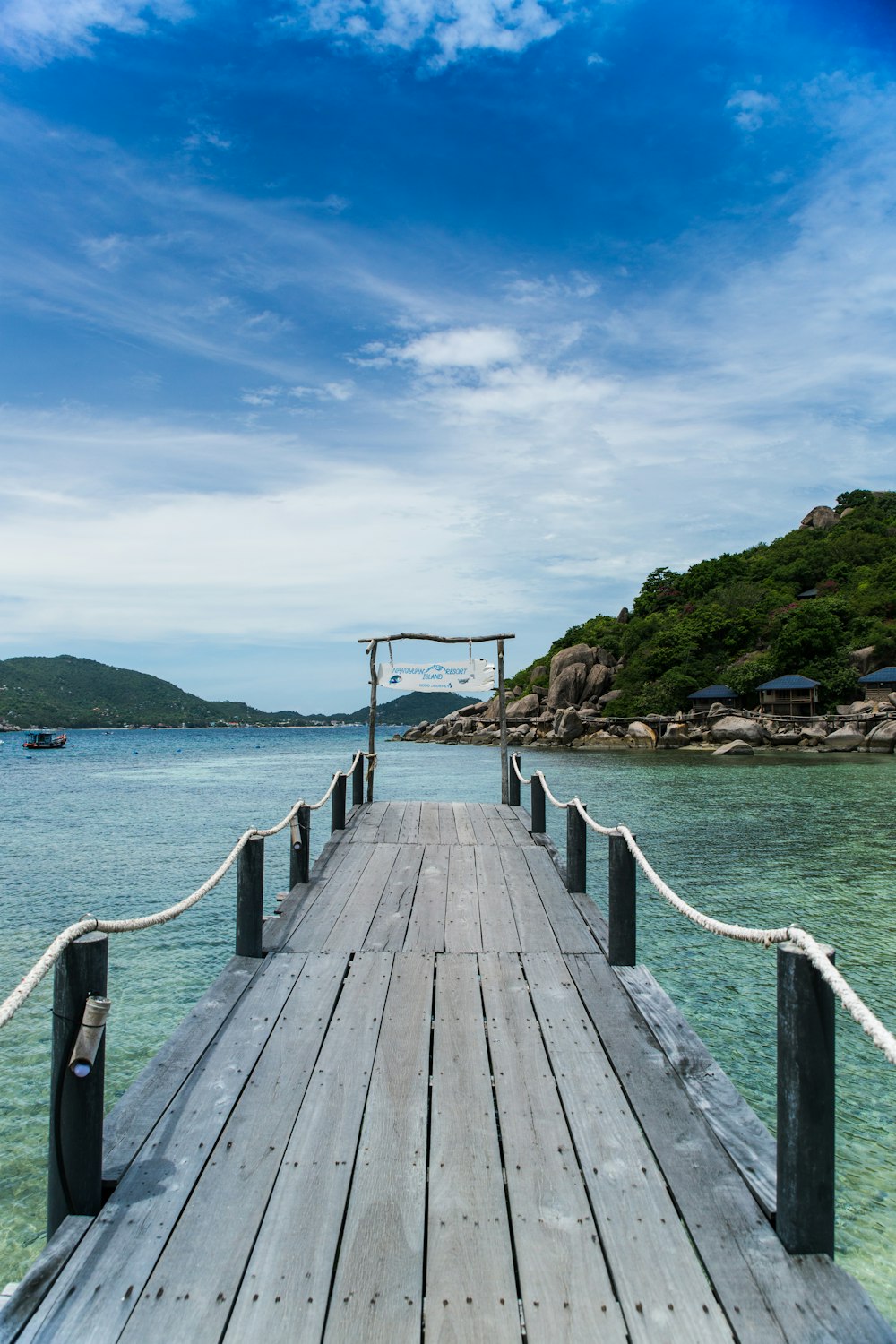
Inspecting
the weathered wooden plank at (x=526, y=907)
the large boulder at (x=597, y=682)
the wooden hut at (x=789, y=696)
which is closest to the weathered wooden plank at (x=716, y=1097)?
the weathered wooden plank at (x=526, y=907)

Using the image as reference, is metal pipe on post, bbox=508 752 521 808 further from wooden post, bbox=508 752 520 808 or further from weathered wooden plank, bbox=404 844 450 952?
weathered wooden plank, bbox=404 844 450 952

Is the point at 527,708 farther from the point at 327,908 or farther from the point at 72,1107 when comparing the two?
the point at 72,1107

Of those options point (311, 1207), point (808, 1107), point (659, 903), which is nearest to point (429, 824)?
point (659, 903)

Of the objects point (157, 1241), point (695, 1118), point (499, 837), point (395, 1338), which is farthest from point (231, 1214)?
point (499, 837)

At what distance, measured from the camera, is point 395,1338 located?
6.90 ft

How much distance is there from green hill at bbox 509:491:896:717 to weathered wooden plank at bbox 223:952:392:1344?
54.0 metres

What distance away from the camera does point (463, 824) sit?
35.6 ft

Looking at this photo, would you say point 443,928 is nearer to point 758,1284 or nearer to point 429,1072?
point 429,1072

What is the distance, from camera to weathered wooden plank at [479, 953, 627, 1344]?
2182 millimetres

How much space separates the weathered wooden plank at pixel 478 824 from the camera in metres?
9.70

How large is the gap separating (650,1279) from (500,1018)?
198 cm

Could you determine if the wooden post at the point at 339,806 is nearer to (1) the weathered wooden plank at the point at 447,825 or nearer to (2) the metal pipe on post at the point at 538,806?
(1) the weathered wooden plank at the point at 447,825

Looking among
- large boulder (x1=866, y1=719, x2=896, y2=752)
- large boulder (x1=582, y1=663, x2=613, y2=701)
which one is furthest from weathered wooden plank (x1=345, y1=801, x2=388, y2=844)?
large boulder (x1=582, y1=663, x2=613, y2=701)

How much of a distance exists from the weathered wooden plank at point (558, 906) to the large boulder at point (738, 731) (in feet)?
128
